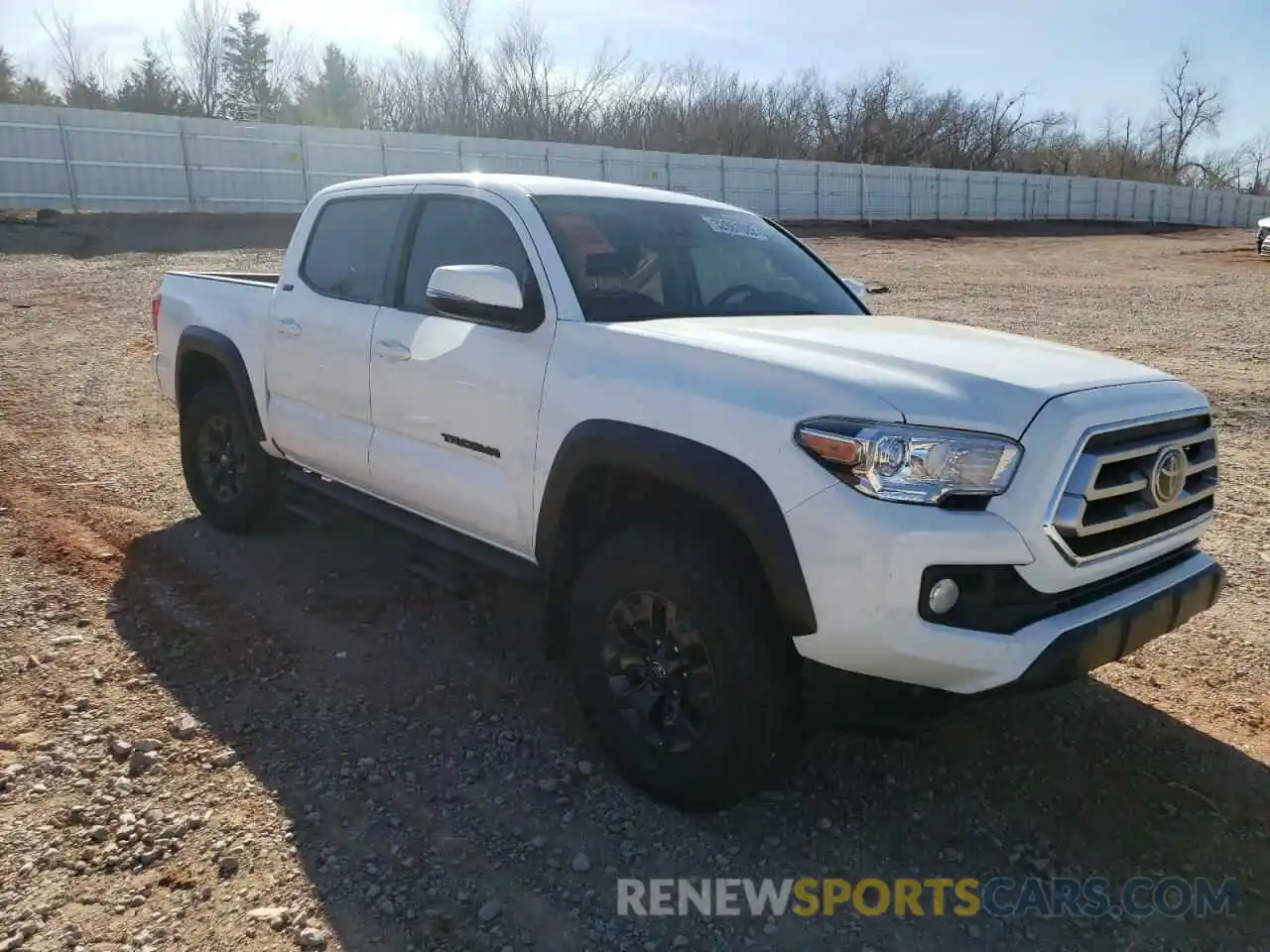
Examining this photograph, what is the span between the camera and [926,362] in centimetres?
288

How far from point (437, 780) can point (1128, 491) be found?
2.29 m

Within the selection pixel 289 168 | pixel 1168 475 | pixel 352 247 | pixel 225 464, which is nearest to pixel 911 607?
pixel 1168 475

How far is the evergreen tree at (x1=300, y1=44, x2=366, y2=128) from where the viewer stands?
57.4 m

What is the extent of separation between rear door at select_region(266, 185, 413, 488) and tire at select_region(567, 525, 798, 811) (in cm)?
160

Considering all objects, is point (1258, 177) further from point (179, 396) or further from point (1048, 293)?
point (179, 396)

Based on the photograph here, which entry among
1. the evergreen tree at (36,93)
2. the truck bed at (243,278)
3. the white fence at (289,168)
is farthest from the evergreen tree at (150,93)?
the truck bed at (243,278)

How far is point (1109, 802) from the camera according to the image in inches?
126

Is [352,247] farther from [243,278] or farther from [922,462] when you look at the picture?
[922,462]

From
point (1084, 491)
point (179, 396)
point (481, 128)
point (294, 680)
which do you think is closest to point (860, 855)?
point (1084, 491)

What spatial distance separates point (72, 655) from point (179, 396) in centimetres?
205

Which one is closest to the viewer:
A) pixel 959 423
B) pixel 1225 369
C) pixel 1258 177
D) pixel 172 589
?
pixel 959 423

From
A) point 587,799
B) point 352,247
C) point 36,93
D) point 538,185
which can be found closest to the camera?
point 587,799

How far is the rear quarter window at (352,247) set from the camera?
4.43 metres

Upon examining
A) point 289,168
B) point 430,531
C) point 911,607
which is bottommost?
point 430,531
